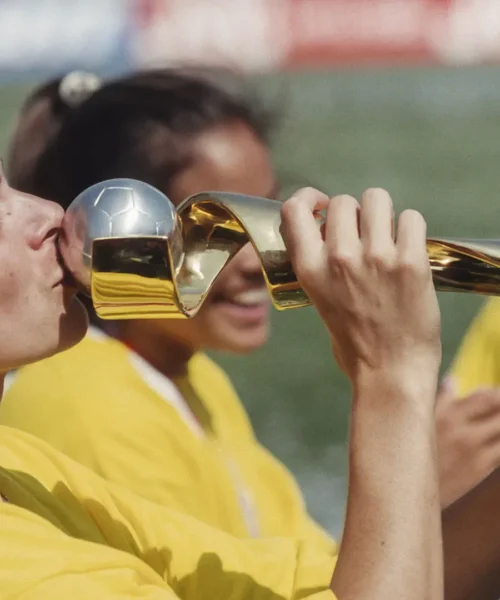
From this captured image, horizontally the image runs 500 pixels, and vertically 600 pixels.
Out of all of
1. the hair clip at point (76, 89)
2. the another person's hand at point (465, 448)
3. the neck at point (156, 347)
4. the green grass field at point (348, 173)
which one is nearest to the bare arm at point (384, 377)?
the another person's hand at point (465, 448)

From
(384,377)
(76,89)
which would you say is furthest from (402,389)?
(76,89)

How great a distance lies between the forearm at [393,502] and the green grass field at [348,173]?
3.51ft

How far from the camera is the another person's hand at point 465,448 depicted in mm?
1469

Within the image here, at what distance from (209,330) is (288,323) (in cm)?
351

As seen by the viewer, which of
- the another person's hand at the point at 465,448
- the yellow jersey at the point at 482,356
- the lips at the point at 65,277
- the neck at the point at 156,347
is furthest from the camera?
the yellow jersey at the point at 482,356

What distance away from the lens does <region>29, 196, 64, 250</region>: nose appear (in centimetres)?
111

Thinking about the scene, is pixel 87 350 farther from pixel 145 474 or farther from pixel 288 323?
pixel 288 323

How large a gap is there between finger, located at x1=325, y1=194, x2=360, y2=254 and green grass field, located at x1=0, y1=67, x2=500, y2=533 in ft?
3.34

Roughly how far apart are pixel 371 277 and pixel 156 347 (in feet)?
2.68

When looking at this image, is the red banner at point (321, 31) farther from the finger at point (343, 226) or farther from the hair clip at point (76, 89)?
the finger at point (343, 226)

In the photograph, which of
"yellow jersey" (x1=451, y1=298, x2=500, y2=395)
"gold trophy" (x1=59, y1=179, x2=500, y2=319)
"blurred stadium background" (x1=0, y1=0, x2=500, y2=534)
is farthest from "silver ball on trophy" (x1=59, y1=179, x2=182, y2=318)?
"blurred stadium background" (x1=0, y1=0, x2=500, y2=534)

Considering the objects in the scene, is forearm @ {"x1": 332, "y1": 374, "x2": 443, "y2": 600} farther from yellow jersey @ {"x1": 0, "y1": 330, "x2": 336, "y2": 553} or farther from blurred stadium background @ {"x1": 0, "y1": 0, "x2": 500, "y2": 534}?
blurred stadium background @ {"x1": 0, "y1": 0, "x2": 500, "y2": 534}

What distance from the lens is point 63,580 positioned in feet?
3.28

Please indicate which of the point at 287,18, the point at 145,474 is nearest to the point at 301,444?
the point at 145,474
